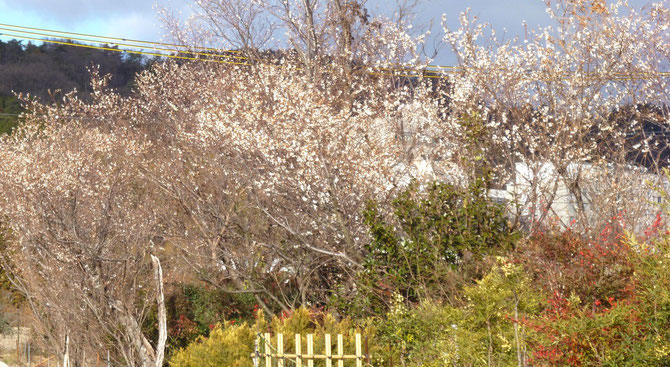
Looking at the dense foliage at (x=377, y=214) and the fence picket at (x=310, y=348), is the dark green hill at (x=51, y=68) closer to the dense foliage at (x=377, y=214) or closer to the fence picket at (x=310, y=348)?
the dense foliage at (x=377, y=214)

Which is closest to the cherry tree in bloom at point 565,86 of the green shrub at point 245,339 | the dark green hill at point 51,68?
the green shrub at point 245,339

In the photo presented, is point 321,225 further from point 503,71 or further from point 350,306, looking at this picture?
point 503,71

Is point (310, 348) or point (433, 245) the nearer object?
point (310, 348)

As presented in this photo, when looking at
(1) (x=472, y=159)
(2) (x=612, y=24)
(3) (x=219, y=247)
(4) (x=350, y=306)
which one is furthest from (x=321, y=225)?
(2) (x=612, y=24)

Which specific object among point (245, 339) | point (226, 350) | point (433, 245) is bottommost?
point (226, 350)

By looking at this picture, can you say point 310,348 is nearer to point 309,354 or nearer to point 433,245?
point 309,354

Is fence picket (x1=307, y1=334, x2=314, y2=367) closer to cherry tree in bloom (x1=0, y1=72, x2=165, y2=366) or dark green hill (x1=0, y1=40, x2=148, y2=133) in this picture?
cherry tree in bloom (x1=0, y1=72, x2=165, y2=366)

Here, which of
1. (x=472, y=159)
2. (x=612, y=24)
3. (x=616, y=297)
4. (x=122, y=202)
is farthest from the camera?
(x=122, y=202)

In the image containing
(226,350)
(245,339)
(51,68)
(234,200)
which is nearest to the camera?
(226,350)

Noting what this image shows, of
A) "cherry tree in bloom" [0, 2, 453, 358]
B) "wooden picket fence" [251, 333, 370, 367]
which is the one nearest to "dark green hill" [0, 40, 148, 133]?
"cherry tree in bloom" [0, 2, 453, 358]

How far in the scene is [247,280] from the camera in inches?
508

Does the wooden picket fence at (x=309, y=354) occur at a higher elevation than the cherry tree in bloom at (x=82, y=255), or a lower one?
lower

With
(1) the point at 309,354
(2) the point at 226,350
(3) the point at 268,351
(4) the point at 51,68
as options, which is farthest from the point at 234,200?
(4) the point at 51,68

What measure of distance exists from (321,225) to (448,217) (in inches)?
124
